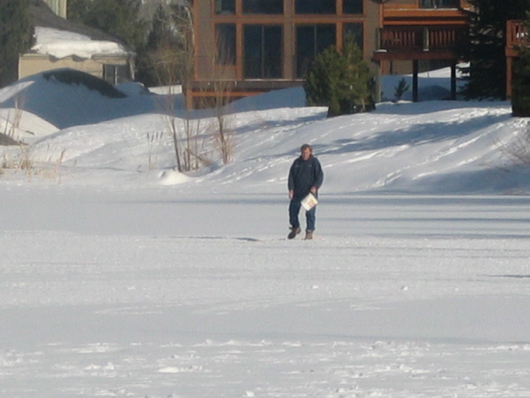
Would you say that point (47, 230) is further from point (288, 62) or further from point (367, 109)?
point (288, 62)

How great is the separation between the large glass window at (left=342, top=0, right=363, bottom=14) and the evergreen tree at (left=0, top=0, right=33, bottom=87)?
637 inches

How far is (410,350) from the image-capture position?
8.88m

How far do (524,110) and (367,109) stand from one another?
7394mm

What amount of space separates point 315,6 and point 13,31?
15317mm

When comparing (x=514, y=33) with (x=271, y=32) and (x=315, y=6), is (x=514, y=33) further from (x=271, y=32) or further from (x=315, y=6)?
(x=271, y=32)

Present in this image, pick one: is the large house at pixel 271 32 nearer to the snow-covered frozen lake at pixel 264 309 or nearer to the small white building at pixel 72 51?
the small white building at pixel 72 51

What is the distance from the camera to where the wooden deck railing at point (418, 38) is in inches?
1625

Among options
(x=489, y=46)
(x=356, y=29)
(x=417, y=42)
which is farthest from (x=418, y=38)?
(x=356, y=29)

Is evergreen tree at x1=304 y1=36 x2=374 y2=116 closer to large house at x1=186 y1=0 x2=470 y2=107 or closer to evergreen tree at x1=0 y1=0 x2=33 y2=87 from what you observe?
large house at x1=186 y1=0 x2=470 y2=107

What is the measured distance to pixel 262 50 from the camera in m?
47.3

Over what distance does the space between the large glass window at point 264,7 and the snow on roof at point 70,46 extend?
52.0ft

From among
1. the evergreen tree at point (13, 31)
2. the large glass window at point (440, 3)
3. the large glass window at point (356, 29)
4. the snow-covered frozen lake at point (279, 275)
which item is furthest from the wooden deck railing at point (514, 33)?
the evergreen tree at point (13, 31)

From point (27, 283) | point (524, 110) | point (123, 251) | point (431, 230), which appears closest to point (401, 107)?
point (524, 110)

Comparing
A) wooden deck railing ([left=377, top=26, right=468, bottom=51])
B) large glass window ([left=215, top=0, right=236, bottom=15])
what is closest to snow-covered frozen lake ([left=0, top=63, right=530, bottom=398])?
wooden deck railing ([left=377, top=26, right=468, bottom=51])
